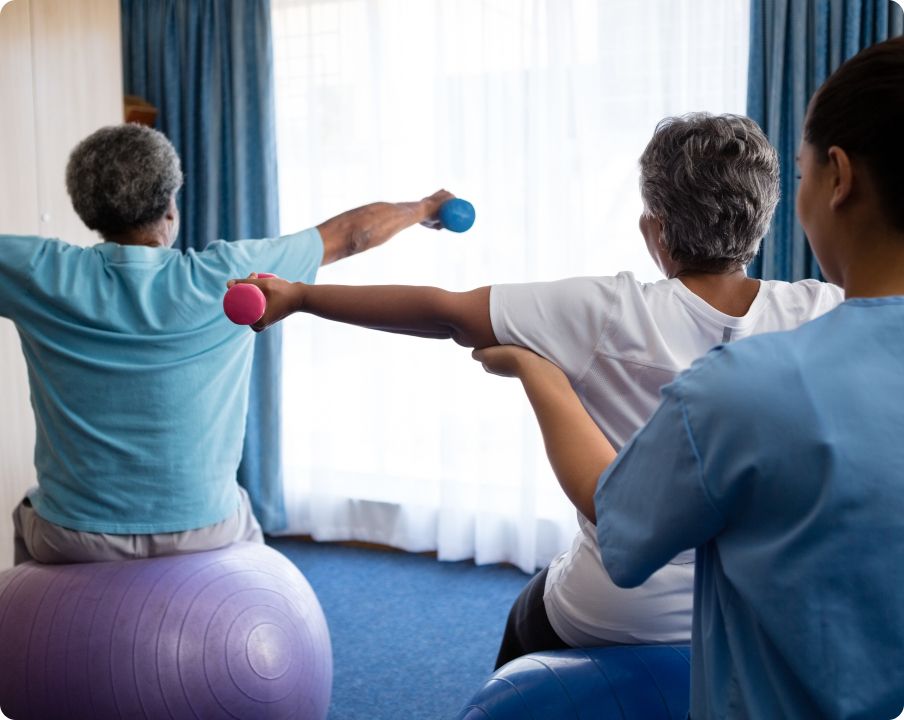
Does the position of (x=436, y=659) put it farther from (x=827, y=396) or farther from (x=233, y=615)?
(x=827, y=396)

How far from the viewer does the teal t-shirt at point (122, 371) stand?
1887mm

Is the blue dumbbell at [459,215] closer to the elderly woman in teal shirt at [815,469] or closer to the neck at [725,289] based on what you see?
the neck at [725,289]

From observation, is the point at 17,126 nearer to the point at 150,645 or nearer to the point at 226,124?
the point at 226,124

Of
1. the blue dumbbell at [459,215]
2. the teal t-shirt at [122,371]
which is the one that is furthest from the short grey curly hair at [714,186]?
the teal t-shirt at [122,371]

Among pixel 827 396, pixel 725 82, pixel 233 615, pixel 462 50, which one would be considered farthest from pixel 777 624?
pixel 462 50

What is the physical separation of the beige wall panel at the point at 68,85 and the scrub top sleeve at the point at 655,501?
2885 mm

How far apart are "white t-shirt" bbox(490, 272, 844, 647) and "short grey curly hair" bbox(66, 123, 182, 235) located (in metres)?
1.19

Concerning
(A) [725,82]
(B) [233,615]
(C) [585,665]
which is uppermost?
(A) [725,82]

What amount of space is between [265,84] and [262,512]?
1.81 metres

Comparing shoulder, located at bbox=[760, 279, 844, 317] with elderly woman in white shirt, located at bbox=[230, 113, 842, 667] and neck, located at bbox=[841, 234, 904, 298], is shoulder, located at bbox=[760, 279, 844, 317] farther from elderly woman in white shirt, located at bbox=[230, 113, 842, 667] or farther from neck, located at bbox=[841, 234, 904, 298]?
neck, located at bbox=[841, 234, 904, 298]

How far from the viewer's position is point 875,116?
2.34ft

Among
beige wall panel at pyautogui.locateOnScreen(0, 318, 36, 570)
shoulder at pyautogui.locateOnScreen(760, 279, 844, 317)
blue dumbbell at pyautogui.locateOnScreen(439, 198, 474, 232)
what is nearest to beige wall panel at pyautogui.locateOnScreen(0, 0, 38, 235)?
beige wall panel at pyautogui.locateOnScreen(0, 318, 36, 570)

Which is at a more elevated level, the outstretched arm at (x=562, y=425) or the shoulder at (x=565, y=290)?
the shoulder at (x=565, y=290)

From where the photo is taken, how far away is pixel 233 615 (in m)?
1.79
